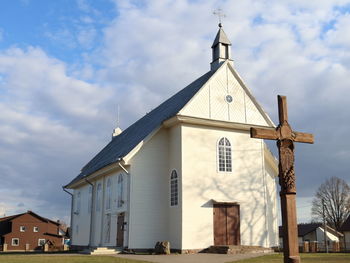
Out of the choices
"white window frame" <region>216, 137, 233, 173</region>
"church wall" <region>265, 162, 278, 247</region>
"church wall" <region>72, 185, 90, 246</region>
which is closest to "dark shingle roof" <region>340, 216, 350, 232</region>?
"church wall" <region>265, 162, 278, 247</region>

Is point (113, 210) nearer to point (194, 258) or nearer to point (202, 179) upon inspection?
point (202, 179)

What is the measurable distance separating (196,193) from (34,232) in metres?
49.1

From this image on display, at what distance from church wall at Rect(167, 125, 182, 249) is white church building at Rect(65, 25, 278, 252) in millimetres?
51

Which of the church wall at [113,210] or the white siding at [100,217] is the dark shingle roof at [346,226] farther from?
the church wall at [113,210]

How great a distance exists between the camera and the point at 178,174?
22.0 metres

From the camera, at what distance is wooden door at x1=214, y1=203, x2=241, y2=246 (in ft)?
71.5

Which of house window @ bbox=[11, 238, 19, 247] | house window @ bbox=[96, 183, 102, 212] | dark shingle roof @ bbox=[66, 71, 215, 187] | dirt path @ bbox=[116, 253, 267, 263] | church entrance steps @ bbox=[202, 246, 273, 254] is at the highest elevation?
dark shingle roof @ bbox=[66, 71, 215, 187]

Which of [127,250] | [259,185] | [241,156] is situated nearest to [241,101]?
[241,156]

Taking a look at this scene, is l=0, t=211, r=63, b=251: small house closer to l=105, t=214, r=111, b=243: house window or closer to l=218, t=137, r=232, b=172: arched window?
l=105, t=214, r=111, b=243: house window

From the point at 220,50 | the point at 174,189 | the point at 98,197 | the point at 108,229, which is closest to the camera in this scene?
the point at 174,189

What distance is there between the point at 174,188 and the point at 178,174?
3.14ft

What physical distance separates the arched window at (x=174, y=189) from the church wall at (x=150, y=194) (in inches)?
16.1

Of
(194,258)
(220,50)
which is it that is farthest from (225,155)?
(194,258)

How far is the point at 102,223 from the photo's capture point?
88.2 ft
